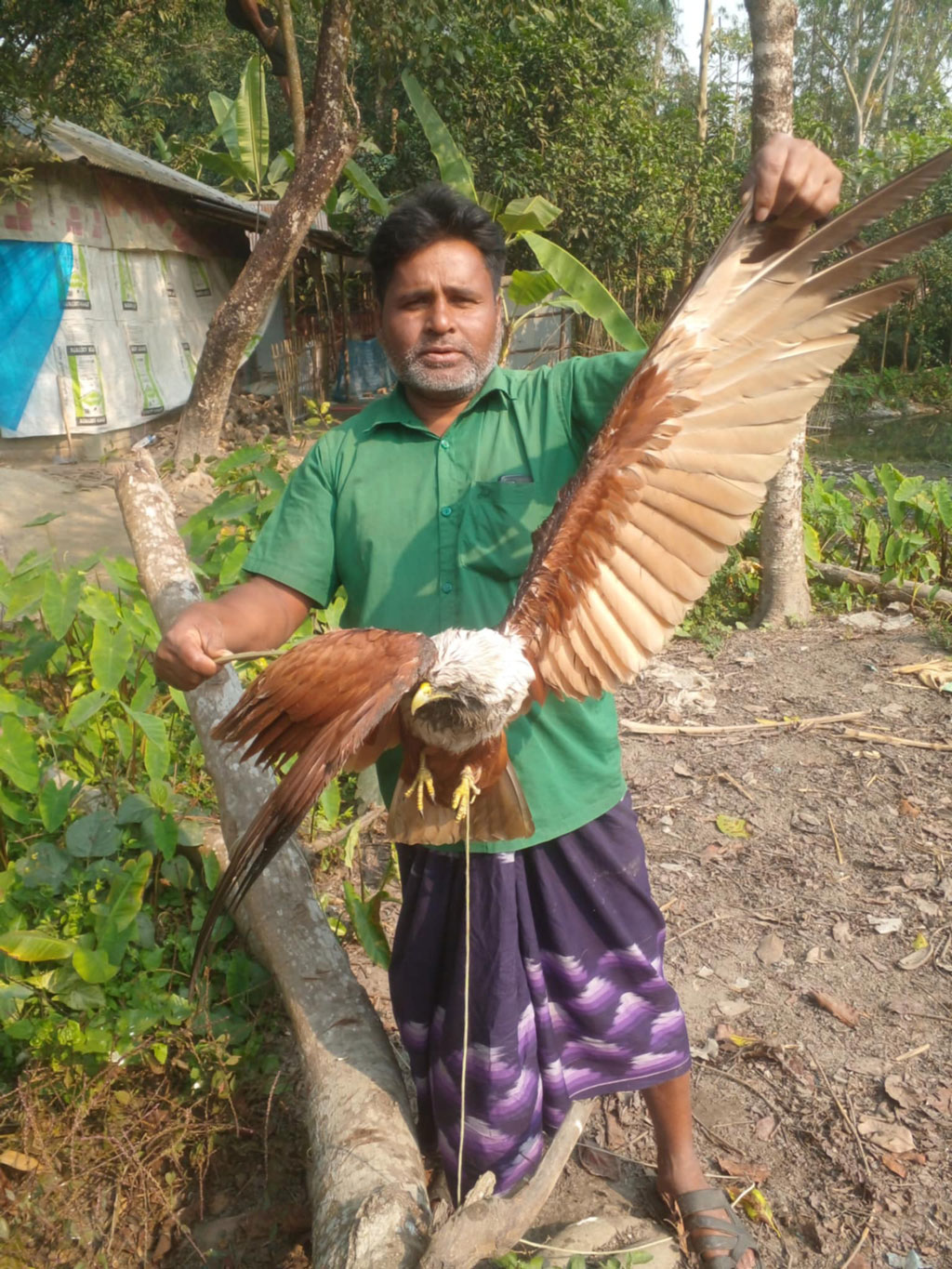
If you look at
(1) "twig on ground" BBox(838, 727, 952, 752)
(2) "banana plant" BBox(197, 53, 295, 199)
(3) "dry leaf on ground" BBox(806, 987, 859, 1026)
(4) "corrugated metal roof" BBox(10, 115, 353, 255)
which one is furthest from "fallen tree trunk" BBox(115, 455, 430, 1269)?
(2) "banana plant" BBox(197, 53, 295, 199)

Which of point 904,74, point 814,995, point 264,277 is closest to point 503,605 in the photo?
point 814,995

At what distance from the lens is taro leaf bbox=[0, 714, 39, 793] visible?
7.93 feet

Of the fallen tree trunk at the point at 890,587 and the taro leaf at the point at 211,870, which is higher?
the fallen tree trunk at the point at 890,587

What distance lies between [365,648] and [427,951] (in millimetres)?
866

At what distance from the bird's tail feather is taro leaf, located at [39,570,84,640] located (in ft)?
5.16

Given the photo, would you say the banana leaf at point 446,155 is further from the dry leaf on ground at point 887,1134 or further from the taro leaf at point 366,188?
the dry leaf on ground at point 887,1134

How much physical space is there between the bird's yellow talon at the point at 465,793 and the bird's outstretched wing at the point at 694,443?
266mm

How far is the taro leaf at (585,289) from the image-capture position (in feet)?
18.4

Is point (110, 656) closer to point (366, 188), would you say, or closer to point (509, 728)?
point (509, 728)

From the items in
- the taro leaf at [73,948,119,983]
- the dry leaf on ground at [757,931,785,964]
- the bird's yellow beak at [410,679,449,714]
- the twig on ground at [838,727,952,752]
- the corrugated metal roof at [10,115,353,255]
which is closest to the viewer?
the bird's yellow beak at [410,679,449,714]

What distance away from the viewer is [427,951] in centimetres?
205

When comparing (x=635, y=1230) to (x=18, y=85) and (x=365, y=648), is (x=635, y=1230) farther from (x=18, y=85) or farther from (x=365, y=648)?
(x=18, y=85)

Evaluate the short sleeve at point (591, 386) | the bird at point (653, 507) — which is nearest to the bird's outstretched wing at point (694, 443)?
the bird at point (653, 507)

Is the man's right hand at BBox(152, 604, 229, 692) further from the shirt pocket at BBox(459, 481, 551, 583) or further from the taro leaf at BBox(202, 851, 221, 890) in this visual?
the taro leaf at BBox(202, 851, 221, 890)
